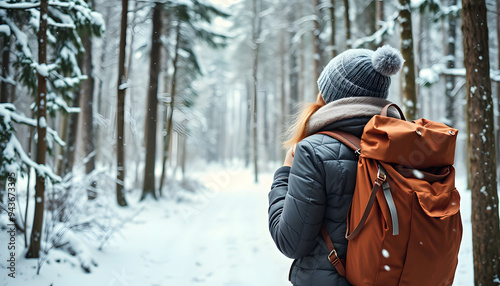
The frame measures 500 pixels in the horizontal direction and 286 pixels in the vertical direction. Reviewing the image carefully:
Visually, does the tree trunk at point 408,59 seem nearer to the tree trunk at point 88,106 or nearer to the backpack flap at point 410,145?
the backpack flap at point 410,145

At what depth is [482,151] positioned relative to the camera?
12.0 ft

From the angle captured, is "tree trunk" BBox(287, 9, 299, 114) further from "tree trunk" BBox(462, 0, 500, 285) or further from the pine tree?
"tree trunk" BBox(462, 0, 500, 285)

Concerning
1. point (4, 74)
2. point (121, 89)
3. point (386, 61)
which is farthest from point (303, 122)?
point (121, 89)

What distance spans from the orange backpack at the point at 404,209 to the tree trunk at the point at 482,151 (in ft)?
9.76

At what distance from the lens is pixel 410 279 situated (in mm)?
1253

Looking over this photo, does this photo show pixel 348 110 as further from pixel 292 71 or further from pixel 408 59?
pixel 292 71

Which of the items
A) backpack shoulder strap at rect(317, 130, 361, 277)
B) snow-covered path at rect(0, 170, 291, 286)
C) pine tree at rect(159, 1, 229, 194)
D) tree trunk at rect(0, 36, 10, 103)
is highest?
pine tree at rect(159, 1, 229, 194)

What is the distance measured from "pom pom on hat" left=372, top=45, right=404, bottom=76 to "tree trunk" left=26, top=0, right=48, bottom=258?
12.1 ft

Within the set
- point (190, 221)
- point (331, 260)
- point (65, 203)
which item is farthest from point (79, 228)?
point (331, 260)

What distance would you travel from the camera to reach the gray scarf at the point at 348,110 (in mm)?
1445

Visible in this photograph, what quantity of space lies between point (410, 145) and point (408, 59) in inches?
198

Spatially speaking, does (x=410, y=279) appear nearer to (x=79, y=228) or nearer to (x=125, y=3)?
(x=79, y=228)

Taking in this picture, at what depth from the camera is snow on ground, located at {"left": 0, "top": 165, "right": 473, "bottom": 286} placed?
4039mm

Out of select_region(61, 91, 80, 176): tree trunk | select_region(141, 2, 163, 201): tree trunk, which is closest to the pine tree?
select_region(141, 2, 163, 201): tree trunk
